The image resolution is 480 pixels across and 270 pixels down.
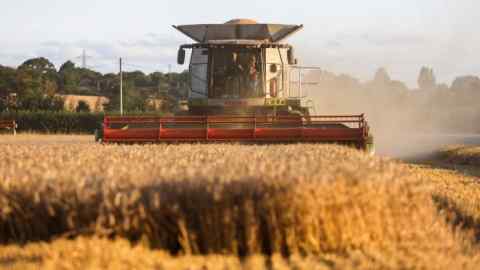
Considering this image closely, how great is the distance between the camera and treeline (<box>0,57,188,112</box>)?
54188 mm

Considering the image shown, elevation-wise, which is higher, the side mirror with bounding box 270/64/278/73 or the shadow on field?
the side mirror with bounding box 270/64/278/73

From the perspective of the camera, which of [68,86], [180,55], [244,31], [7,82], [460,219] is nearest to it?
[460,219]

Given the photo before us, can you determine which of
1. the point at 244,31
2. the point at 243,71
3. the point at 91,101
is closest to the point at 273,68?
the point at 243,71

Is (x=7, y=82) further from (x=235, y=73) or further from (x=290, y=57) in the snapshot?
(x=290, y=57)

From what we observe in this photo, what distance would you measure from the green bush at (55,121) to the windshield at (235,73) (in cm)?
3073

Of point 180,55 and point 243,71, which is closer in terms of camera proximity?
point 180,55

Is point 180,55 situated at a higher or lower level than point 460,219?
higher

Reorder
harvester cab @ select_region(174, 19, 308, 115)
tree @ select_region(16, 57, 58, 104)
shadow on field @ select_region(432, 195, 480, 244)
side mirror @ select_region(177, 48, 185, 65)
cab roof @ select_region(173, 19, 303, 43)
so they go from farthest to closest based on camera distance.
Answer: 1. tree @ select_region(16, 57, 58, 104)
2. cab roof @ select_region(173, 19, 303, 43)
3. harvester cab @ select_region(174, 19, 308, 115)
4. side mirror @ select_region(177, 48, 185, 65)
5. shadow on field @ select_region(432, 195, 480, 244)

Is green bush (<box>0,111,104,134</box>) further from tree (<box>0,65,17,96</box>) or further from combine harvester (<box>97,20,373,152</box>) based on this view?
combine harvester (<box>97,20,373,152</box>)

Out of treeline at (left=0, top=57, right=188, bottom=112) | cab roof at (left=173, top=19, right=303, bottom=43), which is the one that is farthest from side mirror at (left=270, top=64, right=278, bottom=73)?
treeline at (left=0, top=57, right=188, bottom=112)

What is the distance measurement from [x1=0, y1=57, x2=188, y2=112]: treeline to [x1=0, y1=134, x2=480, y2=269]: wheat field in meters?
40.3

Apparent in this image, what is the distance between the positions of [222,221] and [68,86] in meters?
70.5

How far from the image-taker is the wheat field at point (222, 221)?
559 centimetres

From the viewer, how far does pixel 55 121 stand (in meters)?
45.8
